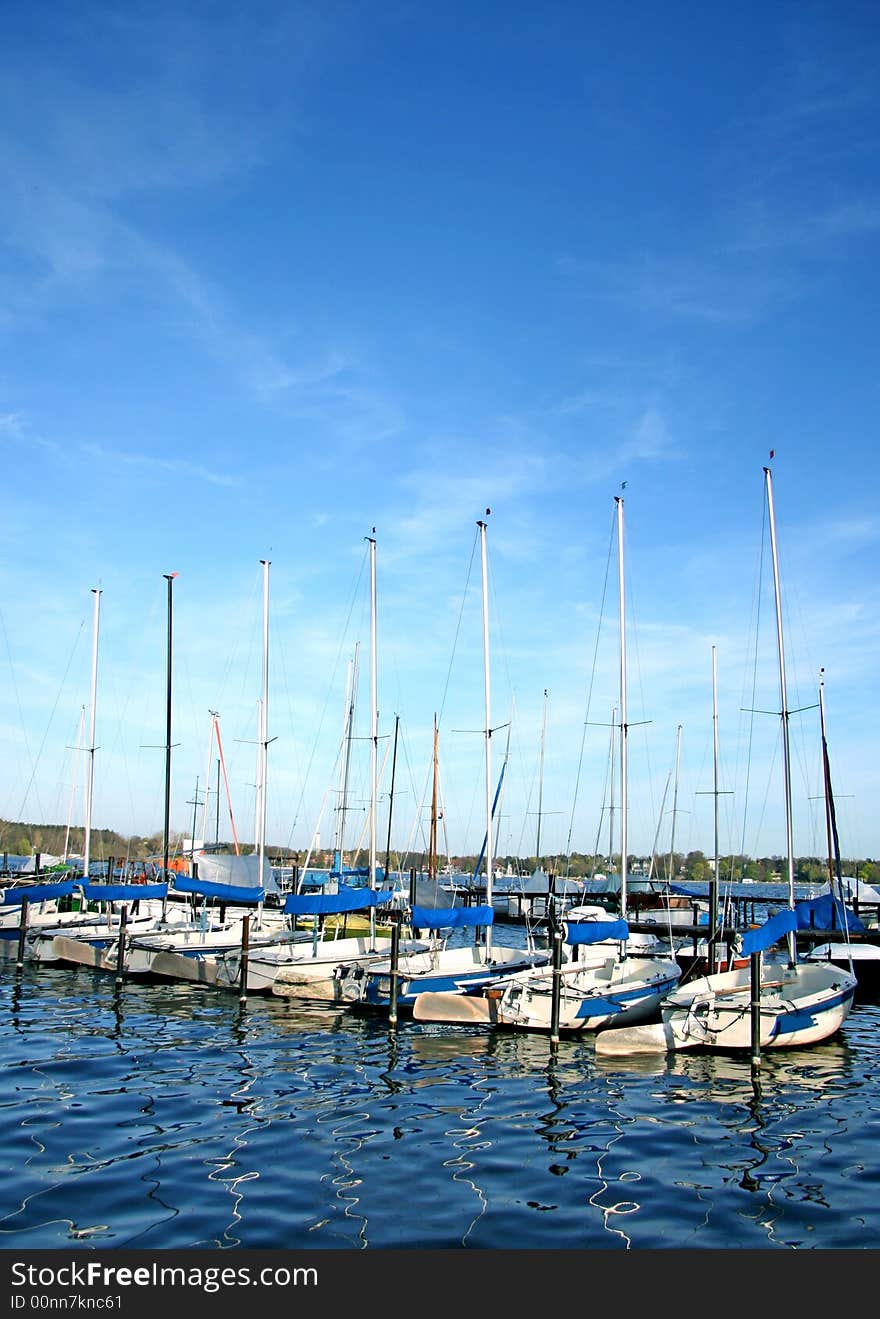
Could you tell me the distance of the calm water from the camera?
41.5 ft

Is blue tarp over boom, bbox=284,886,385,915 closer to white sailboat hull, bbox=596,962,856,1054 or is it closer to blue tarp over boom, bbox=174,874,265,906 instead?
blue tarp over boom, bbox=174,874,265,906

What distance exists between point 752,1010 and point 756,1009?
0.35 ft

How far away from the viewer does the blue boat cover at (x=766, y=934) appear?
27.2m

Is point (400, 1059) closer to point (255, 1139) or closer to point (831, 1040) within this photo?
point (255, 1139)

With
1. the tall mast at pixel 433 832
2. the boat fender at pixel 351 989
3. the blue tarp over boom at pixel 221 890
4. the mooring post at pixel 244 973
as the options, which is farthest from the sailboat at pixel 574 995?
the tall mast at pixel 433 832

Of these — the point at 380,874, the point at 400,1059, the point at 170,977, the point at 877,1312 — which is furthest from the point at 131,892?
the point at 380,874

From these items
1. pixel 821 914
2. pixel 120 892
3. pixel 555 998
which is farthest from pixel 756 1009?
pixel 120 892

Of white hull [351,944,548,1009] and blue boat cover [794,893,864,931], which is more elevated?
blue boat cover [794,893,864,931]

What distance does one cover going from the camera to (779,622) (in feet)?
120

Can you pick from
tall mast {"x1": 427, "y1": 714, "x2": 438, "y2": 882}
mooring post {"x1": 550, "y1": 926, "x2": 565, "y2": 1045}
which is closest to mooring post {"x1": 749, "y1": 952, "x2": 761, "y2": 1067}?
mooring post {"x1": 550, "y1": 926, "x2": 565, "y2": 1045}

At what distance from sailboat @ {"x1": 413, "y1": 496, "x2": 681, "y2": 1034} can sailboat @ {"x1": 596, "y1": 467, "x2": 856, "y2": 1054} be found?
1.48 m

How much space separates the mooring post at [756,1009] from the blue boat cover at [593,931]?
6660mm

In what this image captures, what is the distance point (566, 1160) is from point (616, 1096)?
5154 mm

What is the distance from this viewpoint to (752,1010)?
23859 millimetres
